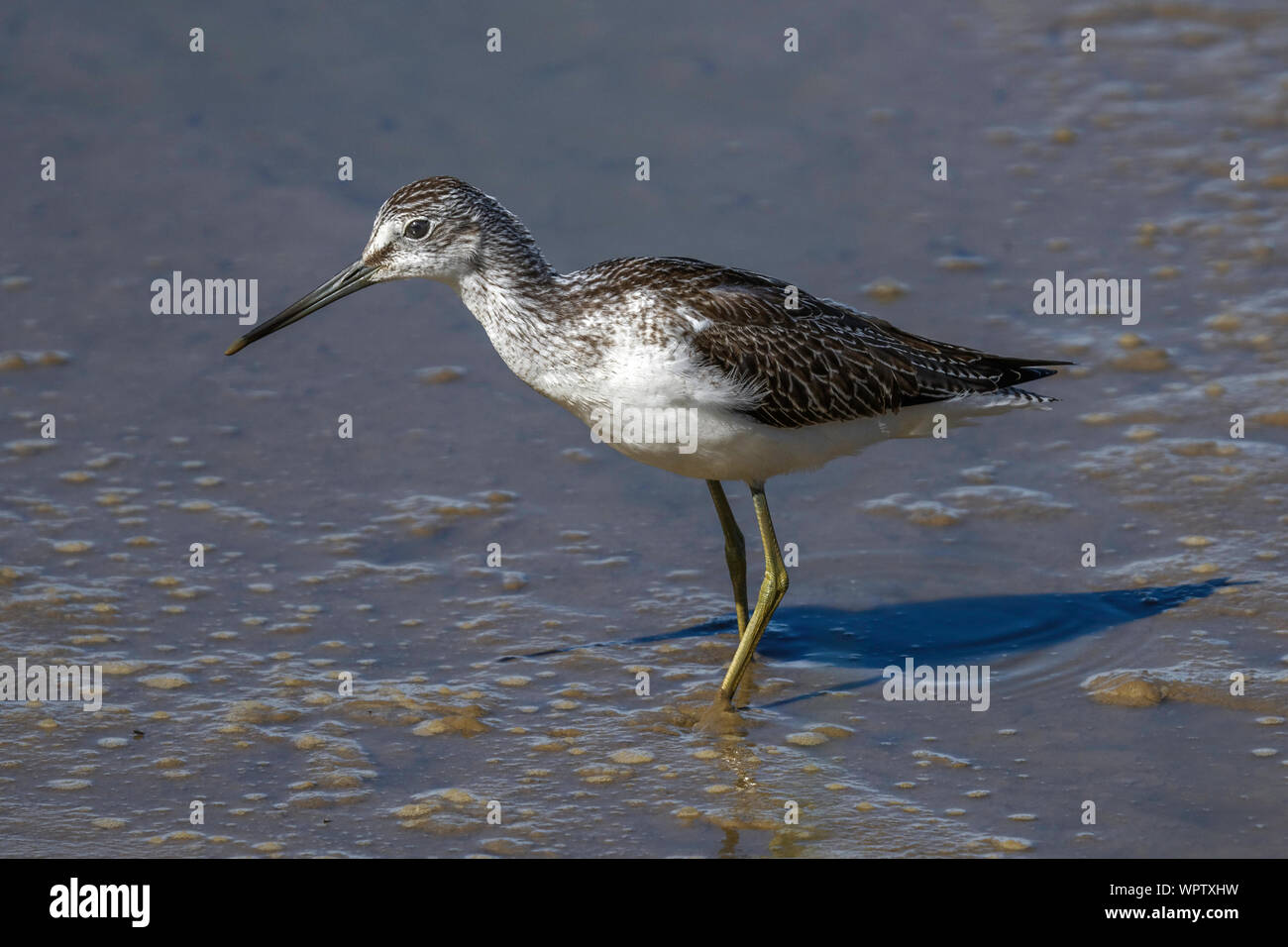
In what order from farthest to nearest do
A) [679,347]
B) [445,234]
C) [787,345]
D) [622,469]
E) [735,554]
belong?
1. [622,469]
2. [735,554]
3. [787,345]
4. [445,234]
5. [679,347]

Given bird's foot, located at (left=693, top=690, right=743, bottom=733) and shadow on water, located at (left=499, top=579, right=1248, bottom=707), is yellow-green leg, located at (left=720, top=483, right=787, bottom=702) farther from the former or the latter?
shadow on water, located at (left=499, top=579, right=1248, bottom=707)

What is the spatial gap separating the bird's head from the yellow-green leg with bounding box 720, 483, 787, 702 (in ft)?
4.51

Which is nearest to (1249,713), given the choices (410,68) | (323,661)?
(323,661)

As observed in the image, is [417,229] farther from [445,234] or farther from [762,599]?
A: [762,599]

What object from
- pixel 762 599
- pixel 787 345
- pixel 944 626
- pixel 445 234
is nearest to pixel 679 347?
pixel 787 345

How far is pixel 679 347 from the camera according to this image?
22.7 feet

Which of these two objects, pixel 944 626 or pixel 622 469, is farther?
pixel 622 469

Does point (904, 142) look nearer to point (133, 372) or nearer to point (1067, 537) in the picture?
point (1067, 537)

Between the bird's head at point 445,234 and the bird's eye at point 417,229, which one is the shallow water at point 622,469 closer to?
the bird's head at point 445,234

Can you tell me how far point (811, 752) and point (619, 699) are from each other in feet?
2.84

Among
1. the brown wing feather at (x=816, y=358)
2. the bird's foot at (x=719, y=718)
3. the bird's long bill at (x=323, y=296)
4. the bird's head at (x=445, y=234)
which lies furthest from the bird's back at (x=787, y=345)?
the bird's foot at (x=719, y=718)

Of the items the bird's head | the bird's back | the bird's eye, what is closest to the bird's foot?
the bird's back

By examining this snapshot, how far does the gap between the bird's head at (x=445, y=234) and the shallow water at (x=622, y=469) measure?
5.29ft

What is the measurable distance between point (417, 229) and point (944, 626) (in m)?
2.89
